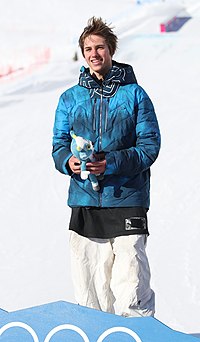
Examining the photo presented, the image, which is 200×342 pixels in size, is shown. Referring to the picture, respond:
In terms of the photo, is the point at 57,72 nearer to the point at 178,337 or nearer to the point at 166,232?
the point at 166,232

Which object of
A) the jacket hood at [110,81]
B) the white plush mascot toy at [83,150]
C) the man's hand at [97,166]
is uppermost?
the jacket hood at [110,81]

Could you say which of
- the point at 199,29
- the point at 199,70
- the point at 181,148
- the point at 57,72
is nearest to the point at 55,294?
the point at 181,148

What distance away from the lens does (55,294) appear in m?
5.02

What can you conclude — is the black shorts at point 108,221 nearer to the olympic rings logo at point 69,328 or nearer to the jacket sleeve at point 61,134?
the jacket sleeve at point 61,134

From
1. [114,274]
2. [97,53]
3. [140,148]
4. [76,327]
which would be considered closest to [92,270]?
[114,274]

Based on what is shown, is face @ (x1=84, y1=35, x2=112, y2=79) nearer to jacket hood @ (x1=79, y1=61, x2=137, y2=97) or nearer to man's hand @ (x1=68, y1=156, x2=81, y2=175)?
jacket hood @ (x1=79, y1=61, x2=137, y2=97)

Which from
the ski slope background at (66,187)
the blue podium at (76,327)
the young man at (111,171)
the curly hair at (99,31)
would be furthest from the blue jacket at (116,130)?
the ski slope background at (66,187)

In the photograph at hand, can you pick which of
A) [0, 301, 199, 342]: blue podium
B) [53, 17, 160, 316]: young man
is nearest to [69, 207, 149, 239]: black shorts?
[53, 17, 160, 316]: young man

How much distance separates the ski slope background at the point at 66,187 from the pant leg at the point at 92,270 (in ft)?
2.88

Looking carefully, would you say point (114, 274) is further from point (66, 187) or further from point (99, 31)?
point (66, 187)

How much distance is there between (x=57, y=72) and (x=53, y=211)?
7.79 meters

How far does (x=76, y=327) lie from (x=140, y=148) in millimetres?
872

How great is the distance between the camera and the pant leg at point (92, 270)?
11.9 ft

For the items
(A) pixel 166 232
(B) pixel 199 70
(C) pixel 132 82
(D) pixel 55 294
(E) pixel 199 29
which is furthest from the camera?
(E) pixel 199 29
